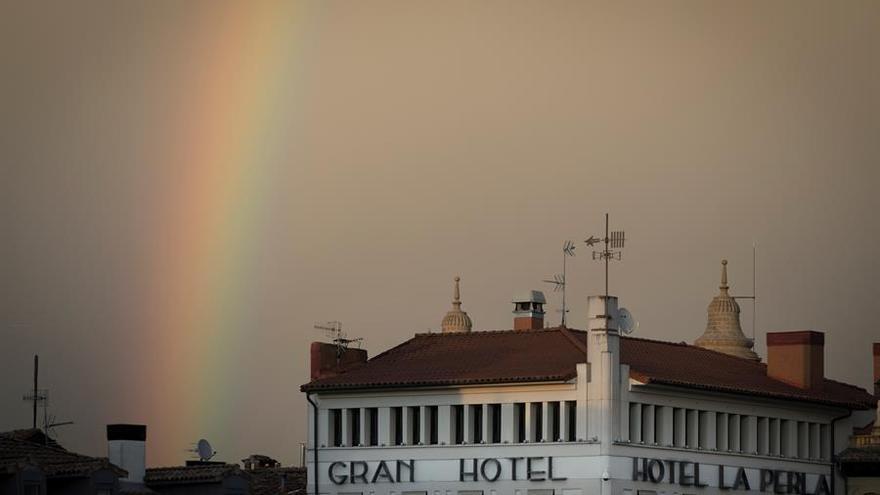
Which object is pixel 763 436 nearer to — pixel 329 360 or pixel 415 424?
pixel 415 424

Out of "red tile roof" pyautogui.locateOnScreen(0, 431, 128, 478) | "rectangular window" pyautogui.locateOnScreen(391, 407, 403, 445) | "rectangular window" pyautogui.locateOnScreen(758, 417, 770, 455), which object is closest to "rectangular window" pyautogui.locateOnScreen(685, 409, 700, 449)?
"rectangular window" pyautogui.locateOnScreen(758, 417, 770, 455)

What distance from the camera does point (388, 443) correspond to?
4990 inches

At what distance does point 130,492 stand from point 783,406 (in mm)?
37943

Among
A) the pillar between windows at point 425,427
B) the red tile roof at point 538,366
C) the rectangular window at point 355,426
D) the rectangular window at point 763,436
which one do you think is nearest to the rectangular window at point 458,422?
the pillar between windows at point 425,427

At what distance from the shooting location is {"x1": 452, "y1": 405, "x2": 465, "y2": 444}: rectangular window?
12519cm

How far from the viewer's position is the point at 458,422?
126m

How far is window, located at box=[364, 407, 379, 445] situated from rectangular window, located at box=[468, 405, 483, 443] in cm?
577

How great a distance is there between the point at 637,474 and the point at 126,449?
2469cm

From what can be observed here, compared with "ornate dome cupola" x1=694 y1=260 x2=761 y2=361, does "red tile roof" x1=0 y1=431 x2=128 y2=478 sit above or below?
below

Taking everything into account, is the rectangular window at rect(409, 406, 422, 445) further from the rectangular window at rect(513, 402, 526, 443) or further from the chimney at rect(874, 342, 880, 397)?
the chimney at rect(874, 342, 880, 397)

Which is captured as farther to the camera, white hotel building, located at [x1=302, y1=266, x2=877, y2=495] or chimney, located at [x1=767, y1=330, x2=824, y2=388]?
chimney, located at [x1=767, y1=330, x2=824, y2=388]

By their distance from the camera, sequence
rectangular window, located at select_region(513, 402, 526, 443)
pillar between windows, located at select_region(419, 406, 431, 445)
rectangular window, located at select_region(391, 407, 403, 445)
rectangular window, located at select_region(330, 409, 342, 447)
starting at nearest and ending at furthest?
rectangular window, located at select_region(513, 402, 526, 443)
pillar between windows, located at select_region(419, 406, 431, 445)
rectangular window, located at select_region(391, 407, 403, 445)
rectangular window, located at select_region(330, 409, 342, 447)

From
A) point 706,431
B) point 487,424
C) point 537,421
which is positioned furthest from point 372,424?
point 706,431

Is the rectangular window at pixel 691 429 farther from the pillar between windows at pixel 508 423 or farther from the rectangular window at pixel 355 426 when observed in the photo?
the rectangular window at pixel 355 426
